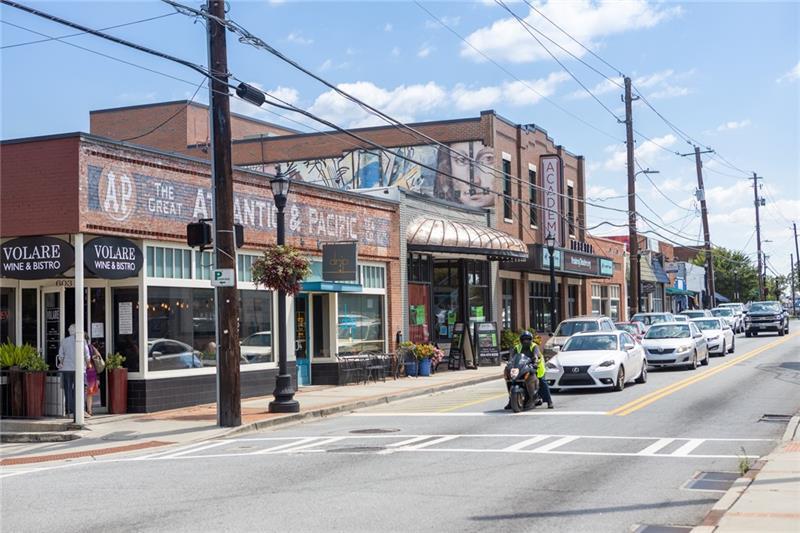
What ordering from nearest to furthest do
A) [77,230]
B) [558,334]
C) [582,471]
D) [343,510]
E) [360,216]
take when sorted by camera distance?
1. [343,510]
2. [582,471]
3. [77,230]
4. [360,216]
5. [558,334]

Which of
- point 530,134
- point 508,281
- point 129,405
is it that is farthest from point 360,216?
point 530,134

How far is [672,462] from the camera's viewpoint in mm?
11883

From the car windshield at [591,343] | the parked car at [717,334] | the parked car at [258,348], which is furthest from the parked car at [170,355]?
the parked car at [717,334]

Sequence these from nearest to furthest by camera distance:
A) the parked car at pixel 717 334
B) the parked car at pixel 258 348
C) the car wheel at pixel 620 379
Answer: the car wheel at pixel 620 379 < the parked car at pixel 258 348 < the parked car at pixel 717 334

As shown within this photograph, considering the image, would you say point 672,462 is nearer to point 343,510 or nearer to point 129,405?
point 343,510

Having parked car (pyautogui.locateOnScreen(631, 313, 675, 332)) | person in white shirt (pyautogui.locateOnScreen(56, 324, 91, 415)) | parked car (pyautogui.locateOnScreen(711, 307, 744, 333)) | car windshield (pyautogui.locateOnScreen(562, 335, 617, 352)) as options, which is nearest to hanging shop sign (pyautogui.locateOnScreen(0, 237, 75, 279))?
person in white shirt (pyautogui.locateOnScreen(56, 324, 91, 415))

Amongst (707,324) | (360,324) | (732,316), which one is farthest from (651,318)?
(360,324)

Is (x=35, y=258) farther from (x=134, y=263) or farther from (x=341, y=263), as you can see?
(x=341, y=263)

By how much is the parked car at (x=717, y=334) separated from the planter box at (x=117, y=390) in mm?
22216

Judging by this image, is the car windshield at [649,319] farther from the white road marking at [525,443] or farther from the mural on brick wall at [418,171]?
the white road marking at [525,443]

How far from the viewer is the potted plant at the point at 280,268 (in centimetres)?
1928

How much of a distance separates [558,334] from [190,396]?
14.8 metres

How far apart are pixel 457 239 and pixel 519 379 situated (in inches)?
504

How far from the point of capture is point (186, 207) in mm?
20234
